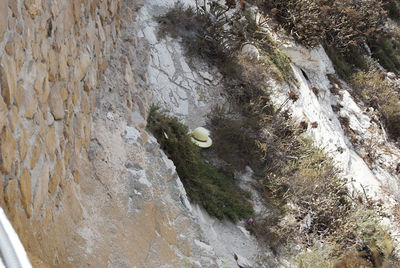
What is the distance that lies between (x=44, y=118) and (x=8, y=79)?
16.3 inches

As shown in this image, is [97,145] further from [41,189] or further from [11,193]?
[11,193]

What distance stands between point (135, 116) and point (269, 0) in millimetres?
4117

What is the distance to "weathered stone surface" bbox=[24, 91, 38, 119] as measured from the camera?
64.7 inches

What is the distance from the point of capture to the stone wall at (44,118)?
150cm

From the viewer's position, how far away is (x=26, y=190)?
162 cm

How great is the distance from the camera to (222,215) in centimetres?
391

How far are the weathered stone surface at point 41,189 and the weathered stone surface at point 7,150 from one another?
28 centimetres

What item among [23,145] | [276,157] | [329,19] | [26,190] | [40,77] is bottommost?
[276,157]

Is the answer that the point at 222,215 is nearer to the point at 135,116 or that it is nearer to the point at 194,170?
the point at 194,170

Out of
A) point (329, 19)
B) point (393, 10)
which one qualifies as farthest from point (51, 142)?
point (393, 10)

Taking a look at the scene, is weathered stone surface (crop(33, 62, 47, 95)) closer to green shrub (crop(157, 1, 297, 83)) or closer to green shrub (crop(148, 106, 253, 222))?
green shrub (crop(148, 106, 253, 222))

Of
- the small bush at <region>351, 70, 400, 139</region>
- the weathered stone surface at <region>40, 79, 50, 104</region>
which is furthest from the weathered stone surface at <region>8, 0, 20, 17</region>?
the small bush at <region>351, 70, 400, 139</region>

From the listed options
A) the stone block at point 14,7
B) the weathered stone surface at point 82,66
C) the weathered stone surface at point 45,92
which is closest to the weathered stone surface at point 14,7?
the stone block at point 14,7

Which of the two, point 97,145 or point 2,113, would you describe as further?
point 97,145
